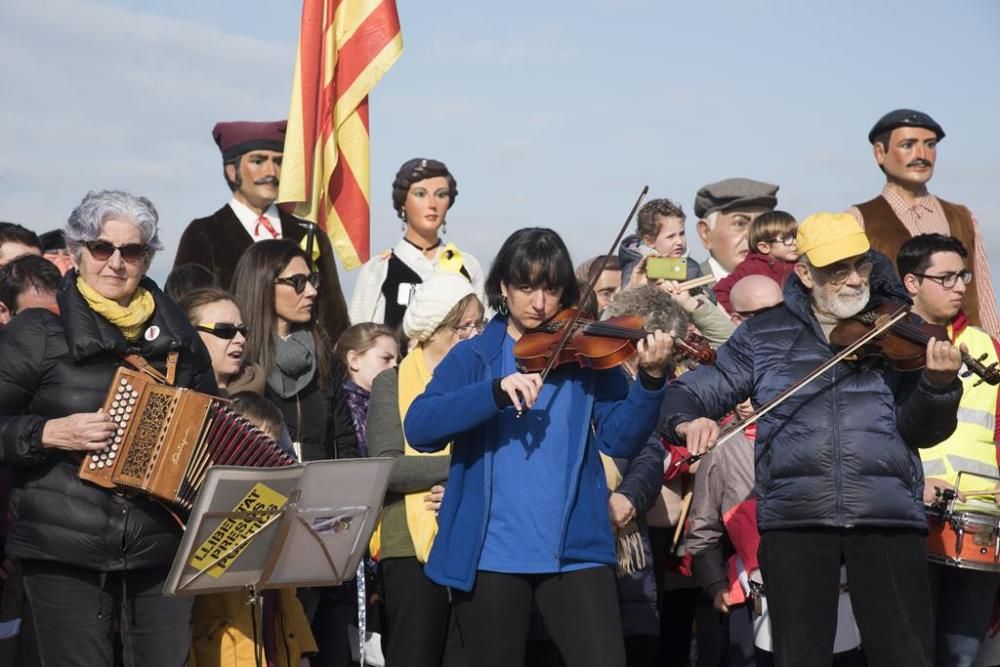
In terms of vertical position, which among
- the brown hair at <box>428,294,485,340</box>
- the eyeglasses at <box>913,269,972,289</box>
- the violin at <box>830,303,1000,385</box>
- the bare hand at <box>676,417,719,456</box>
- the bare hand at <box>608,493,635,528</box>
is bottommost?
the bare hand at <box>608,493,635,528</box>

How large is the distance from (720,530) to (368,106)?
13.5 feet

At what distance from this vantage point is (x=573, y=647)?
19.0ft

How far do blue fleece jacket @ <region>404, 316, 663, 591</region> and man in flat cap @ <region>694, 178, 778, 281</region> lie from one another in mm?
4890

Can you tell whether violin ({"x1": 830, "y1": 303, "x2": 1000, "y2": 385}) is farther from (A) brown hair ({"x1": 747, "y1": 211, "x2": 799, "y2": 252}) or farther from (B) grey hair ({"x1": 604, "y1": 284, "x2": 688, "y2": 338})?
(A) brown hair ({"x1": 747, "y1": 211, "x2": 799, "y2": 252})

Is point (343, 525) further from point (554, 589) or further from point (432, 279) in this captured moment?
point (432, 279)

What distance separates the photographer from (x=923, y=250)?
27.1 feet

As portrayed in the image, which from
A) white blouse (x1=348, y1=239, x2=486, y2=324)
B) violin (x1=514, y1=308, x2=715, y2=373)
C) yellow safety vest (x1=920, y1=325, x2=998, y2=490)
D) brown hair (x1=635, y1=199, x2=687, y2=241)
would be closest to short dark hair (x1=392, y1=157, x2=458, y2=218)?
white blouse (x1=348, y1=239, x2=486, y2=324)

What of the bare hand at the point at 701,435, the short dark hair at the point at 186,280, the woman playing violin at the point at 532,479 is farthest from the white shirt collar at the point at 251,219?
the bare hand at the point at 701,435

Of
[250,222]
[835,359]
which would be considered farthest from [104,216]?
[250,222]

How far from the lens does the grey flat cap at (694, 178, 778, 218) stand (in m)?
11.0

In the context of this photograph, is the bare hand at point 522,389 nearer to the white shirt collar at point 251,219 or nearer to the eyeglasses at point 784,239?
the eyeglasses at point 784,239

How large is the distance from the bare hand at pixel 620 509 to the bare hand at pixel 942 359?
4.80 ft

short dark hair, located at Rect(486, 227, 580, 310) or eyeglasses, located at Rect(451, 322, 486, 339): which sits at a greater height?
short dark hair, located at Rect(486, 227, 580, 310)

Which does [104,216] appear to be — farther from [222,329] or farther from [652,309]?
[652,309]
